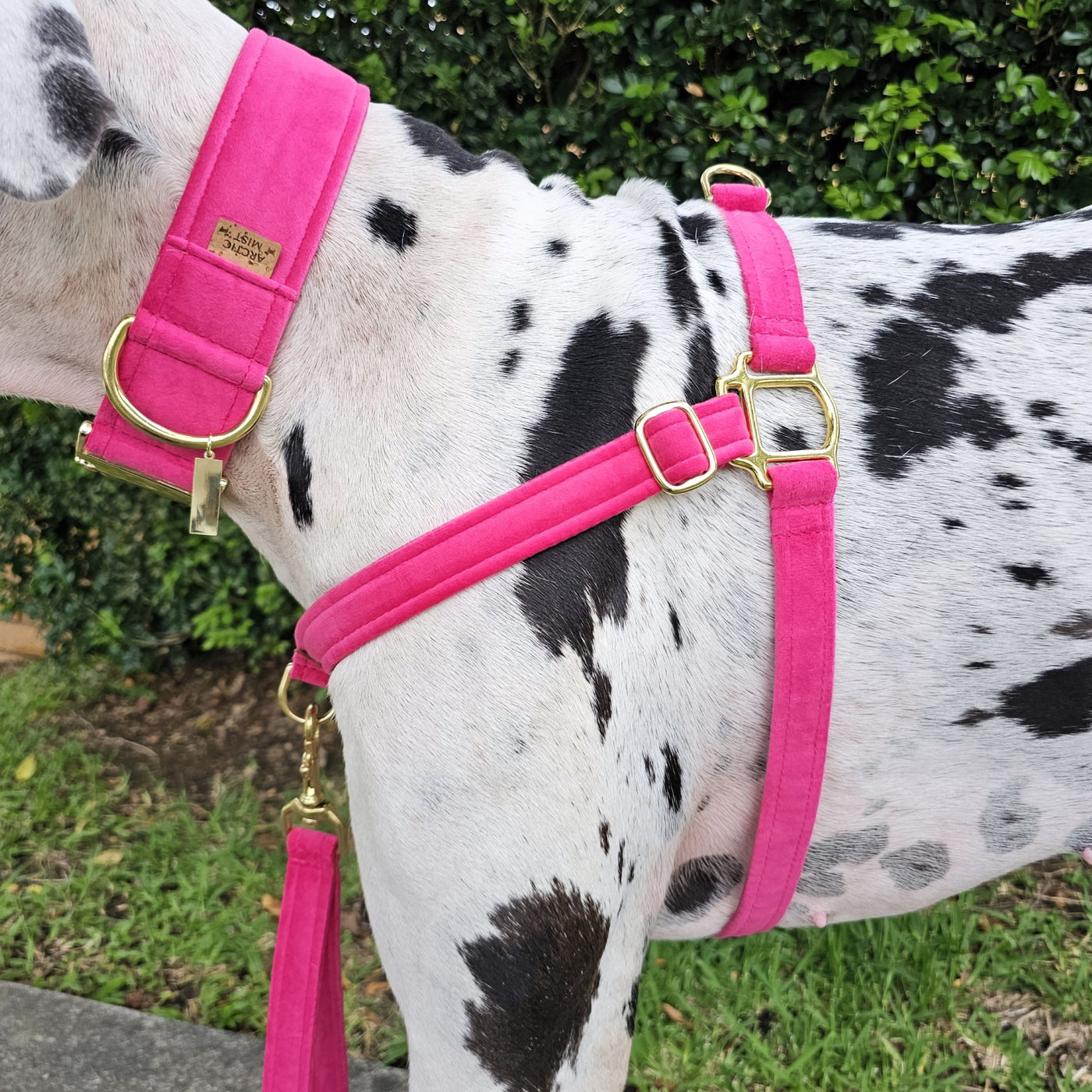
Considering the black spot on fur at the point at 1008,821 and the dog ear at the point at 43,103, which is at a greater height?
the dog ear at the point at 43,103

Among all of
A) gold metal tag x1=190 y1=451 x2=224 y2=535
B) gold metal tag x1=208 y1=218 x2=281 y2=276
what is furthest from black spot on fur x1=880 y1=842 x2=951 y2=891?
gold metal tag x1=208 y1=218 x2=281 y2=276

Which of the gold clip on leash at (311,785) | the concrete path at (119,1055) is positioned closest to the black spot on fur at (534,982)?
the gold clip on leash at (311,785)

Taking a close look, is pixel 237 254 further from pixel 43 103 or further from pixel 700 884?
pixel 700 884

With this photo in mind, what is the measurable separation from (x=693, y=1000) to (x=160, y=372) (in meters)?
2.02

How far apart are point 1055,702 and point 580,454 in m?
0.75

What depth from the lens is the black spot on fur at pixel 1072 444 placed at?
1.20 metres

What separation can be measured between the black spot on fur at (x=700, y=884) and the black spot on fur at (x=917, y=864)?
238mm

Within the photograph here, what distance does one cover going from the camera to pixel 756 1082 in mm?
2135

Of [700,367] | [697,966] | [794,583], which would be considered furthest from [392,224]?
[697,966]

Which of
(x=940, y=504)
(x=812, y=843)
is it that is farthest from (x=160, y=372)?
(x=812, y=843)

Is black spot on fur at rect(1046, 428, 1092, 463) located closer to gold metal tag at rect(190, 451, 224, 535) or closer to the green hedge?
gold metal tag at rect(190, 451, 224, 535)

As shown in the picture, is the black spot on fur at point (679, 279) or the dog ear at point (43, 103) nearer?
the dog ear at point (43, 103)

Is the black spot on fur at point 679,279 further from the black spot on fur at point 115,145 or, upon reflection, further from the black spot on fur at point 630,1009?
the black spot on fur at point 630,1009

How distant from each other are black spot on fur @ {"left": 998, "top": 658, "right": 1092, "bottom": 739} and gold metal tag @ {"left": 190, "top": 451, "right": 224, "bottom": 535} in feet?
3.57
